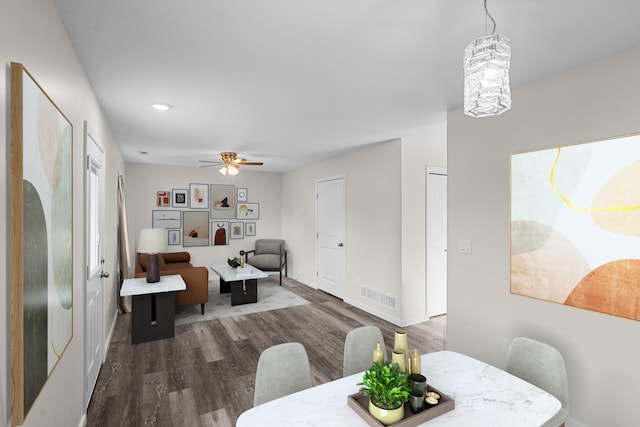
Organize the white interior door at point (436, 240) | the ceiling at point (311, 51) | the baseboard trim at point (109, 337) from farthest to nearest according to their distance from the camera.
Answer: the white interior door at point (436, 240)
the baseboard trim at point (109, 337)
the ceiling at point (311, 51)

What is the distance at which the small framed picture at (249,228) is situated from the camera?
285 inches

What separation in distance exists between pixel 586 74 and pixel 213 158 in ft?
16.6

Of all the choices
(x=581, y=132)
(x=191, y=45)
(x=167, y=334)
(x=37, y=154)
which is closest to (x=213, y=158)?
(x=167, y=334)

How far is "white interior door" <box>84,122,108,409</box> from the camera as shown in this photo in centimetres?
228

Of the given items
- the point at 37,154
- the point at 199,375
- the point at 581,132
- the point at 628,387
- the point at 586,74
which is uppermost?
the point at 586,74

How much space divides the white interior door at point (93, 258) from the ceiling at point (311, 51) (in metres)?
0.57

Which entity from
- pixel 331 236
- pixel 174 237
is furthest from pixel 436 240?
pixel 174 237

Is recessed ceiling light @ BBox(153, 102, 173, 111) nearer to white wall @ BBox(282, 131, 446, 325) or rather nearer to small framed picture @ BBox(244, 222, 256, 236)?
white wall @ BBox(282, 131, 446, 325)

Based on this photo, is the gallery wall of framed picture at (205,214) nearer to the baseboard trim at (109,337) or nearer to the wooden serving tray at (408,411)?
the baseboard trim at (109,337)

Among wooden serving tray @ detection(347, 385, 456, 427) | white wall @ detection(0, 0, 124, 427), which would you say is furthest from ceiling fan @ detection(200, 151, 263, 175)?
wooden serving tray @ detection(347, 385, 456, 427)

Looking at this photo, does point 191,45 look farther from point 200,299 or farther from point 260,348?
point 200,299

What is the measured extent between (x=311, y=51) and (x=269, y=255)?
16.9 ft

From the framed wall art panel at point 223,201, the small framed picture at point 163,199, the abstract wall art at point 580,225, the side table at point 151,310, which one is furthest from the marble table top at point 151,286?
the abstract wall art at point 580,225

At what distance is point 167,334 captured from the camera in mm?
3707
